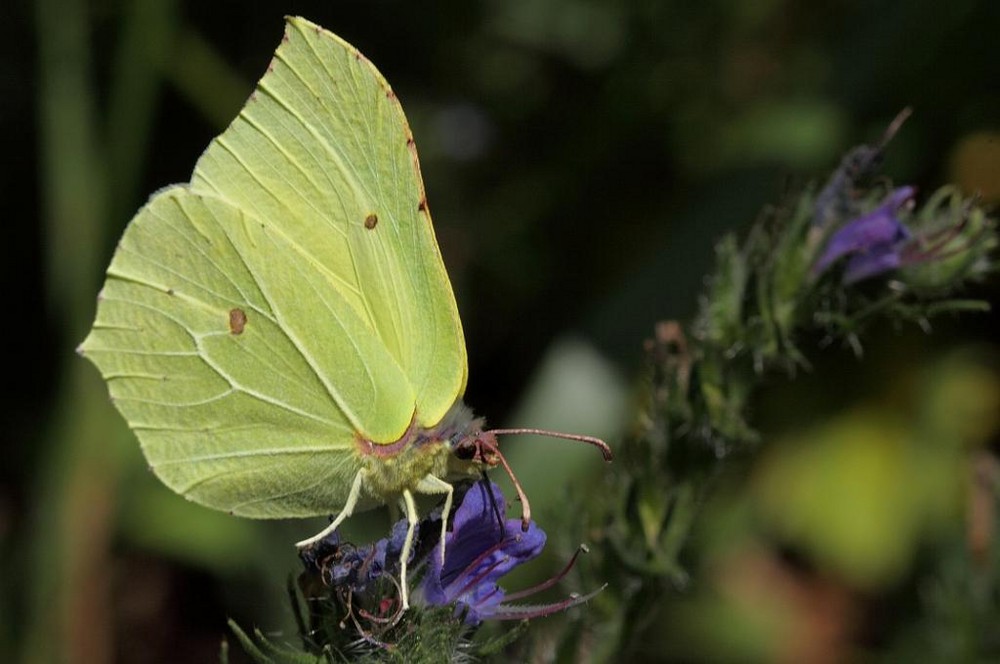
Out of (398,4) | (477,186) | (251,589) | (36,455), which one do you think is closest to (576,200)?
(477,186)

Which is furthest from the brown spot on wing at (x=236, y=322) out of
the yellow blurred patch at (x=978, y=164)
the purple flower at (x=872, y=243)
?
the yellow blurred patch at (x=978, y=164)

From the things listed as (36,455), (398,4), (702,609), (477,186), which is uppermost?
(398,4)

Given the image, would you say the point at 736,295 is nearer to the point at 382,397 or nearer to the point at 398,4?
the point at 382,397

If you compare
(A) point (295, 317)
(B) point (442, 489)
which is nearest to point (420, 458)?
(B) point (442, 489)

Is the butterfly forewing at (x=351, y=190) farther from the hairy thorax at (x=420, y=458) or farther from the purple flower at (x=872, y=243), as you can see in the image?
the purple flower at (x=872, y=243)

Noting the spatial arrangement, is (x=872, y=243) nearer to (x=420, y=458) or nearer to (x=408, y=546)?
(x=420, y=458)

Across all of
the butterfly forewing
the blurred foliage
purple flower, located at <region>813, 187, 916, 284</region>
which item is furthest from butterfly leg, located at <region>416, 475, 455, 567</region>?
the blurred foliage

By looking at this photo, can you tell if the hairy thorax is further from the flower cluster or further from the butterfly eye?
the flower cluster
